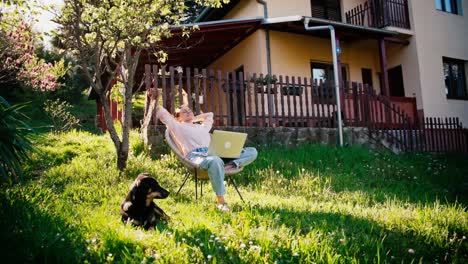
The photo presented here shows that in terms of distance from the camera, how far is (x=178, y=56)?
12.5 meters

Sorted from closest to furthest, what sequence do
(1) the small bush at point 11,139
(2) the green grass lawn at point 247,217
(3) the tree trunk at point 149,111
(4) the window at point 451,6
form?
(2) the green grass lawn at point 247,217
(1) the small bush at point 11,139
(3) the tree trunk at point 149,111
(4) the window at point 451,6

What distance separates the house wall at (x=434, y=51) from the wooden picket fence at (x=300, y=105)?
0.75 m

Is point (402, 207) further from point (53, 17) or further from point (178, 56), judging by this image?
point (178, 56)

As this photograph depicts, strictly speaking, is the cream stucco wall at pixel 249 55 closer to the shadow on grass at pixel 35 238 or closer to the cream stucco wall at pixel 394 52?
the cream stucco wall at pixel 394 52

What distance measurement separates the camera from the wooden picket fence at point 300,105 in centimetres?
769

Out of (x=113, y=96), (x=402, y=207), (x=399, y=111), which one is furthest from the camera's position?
(x=399, y=111)

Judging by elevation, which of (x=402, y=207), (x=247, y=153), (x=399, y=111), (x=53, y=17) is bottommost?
(x=402, y=207)

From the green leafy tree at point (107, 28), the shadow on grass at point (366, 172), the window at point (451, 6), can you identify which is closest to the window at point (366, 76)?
the window at point (451, 6)

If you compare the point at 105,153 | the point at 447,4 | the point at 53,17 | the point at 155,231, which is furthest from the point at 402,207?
the point at 447,4

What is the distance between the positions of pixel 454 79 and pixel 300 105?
26.2 feet

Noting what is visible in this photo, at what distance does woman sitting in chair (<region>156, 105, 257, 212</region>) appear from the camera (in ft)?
13.9

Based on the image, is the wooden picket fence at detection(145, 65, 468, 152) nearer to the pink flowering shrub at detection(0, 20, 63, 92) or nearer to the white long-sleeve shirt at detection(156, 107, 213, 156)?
the white long-sleeve shirt at detection(156, 107, 213, 156)

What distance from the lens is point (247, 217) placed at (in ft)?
12.0

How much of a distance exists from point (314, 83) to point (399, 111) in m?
3.10
